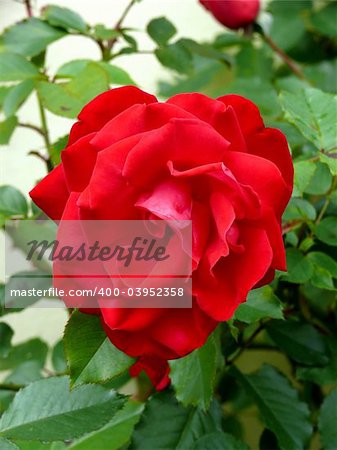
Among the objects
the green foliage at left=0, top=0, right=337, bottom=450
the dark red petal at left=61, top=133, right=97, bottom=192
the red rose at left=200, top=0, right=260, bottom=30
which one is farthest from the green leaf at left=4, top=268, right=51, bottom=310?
the red rose at left=200, top=0, right=260, bottom=30

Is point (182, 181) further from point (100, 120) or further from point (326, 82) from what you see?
point (326, 82)

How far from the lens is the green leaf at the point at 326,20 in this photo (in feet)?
3.03

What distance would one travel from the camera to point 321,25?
3.07ft

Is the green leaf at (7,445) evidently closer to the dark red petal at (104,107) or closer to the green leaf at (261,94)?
the dark red petal at (104,107)

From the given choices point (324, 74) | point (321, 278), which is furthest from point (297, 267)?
point (324, 74)

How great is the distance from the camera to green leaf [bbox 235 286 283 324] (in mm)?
422

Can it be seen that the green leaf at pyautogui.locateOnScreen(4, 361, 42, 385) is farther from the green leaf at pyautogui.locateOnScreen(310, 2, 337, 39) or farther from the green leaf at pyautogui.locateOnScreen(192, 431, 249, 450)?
the green leaf at pyautogui.locateOnScreen(310, 2, 337, 39)

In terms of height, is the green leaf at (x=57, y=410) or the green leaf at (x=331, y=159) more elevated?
the green leaf at (x=331, y=159)

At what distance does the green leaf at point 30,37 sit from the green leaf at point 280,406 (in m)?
0.30

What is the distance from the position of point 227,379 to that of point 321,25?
0.52 m

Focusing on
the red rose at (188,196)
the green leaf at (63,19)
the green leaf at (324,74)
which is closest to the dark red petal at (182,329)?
the red rose at (188,196)

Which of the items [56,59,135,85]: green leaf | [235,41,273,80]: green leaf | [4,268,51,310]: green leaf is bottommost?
[235,41,273,80]: green leaf

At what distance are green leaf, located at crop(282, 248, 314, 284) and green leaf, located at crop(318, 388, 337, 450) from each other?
114 mm

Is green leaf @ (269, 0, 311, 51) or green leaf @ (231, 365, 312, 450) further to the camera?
green leaf @ (269, 0, 311, 51)
